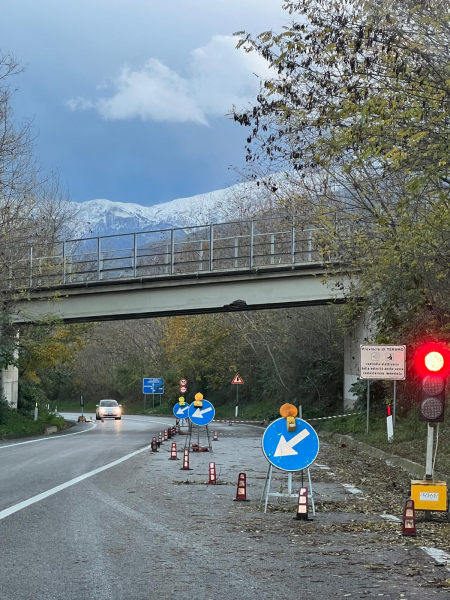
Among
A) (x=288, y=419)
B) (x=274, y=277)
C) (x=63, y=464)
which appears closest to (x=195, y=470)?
(x=63, y=464)

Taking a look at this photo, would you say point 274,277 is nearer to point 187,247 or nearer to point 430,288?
point 187,247

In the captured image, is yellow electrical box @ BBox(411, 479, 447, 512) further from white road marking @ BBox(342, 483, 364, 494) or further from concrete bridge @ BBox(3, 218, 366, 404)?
concrete bridge @ BBox(3, 218, 366, 404)

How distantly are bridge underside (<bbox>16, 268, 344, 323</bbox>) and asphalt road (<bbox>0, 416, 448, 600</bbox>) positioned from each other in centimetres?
2118

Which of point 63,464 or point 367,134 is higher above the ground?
point 367,134

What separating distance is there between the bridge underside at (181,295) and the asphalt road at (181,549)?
21183 millimetres

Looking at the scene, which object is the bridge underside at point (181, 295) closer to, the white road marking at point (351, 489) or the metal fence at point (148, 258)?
the metal fence at point (148, 258)

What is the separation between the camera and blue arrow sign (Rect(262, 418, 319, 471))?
36.4ft

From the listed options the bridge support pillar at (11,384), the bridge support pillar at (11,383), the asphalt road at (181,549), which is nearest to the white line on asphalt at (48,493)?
the asphalt road at (181,549)

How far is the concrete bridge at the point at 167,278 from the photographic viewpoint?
3497cm

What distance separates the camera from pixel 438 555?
7.93 m

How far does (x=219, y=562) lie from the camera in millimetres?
7406

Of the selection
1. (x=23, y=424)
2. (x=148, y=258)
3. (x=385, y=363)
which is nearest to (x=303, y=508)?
(x=385, y=363)

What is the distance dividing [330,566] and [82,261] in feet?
105

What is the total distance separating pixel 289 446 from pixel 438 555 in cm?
344
